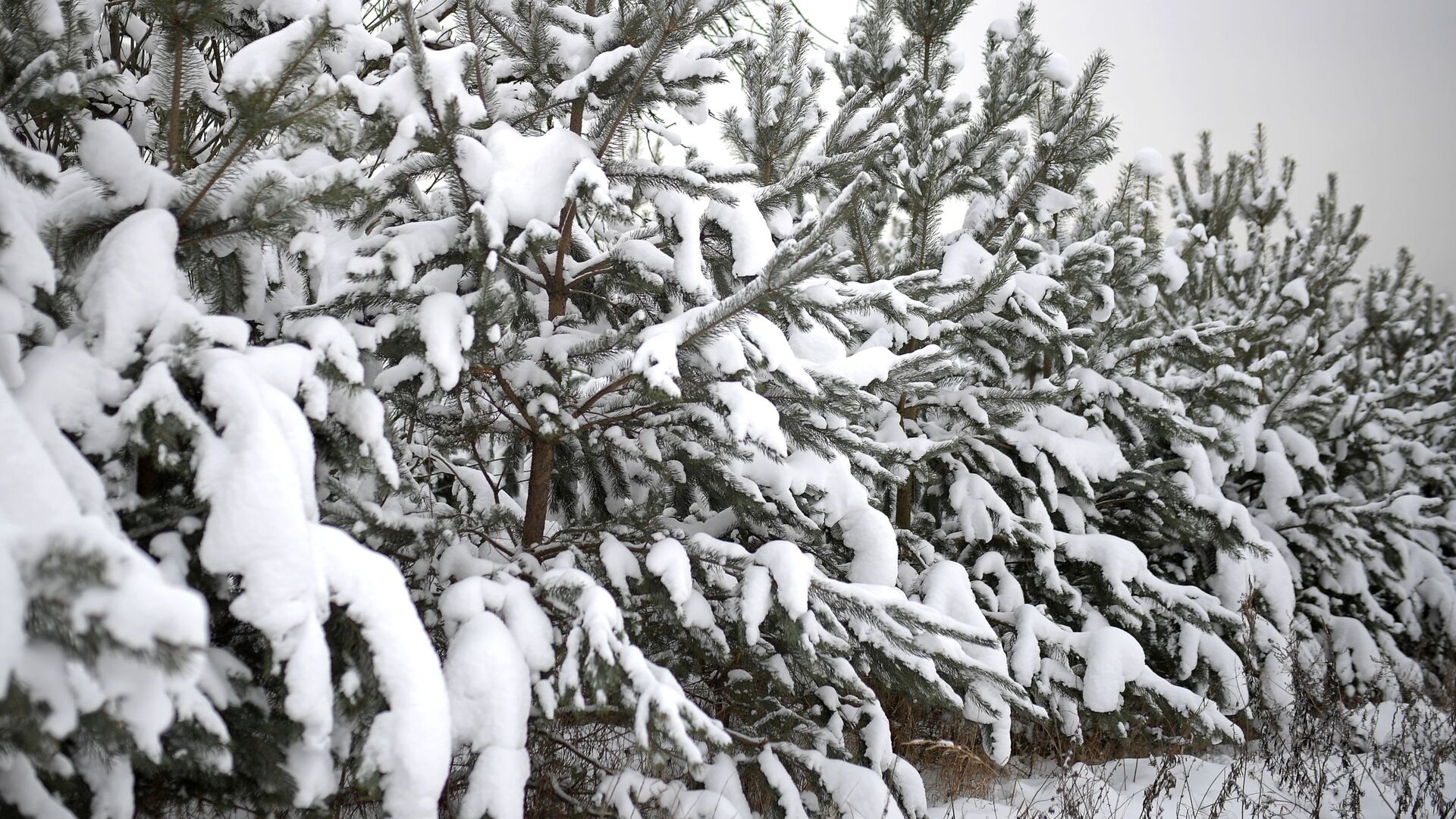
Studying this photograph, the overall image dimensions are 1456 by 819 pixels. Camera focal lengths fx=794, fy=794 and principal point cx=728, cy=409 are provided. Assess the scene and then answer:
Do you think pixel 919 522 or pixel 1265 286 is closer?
pixel 919 522

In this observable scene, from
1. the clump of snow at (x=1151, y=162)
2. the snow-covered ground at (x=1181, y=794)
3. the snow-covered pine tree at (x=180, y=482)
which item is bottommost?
the snow-covered ground at (x=1181, y=794)

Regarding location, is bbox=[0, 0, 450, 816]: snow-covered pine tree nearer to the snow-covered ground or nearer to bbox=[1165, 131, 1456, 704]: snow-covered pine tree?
the snow-covered ground

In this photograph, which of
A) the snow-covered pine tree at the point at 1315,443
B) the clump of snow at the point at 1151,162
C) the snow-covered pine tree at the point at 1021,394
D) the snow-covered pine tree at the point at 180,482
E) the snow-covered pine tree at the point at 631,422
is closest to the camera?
the snow-covered pine tree at the point at 180,482

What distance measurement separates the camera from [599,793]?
242 cm

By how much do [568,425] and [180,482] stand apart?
3.31ft

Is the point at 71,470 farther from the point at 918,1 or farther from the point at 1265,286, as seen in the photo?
the point at 1265,286

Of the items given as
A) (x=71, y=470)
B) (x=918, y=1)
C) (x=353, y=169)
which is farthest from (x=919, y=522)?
(x=71, y=470)

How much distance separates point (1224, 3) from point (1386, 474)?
42.8 ft

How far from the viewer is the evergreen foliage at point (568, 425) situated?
1.47 metres

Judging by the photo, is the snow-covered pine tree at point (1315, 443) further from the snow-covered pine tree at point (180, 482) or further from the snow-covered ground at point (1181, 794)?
the snow-covered pine tree at point (180, 482)

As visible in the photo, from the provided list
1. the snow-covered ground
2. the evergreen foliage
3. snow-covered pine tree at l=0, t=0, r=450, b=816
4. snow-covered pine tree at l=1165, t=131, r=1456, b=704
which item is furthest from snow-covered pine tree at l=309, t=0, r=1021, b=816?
snow-covered pine tree at l=1165, t=131, r=1456, b=704

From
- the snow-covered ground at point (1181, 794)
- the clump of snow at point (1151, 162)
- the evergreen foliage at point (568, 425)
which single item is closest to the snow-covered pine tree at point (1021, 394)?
the evergreen foliage at point (568, 425)

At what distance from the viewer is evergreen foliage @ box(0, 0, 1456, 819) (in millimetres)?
1471

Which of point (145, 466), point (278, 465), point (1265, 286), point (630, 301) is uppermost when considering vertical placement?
A: point (1265, 286)
